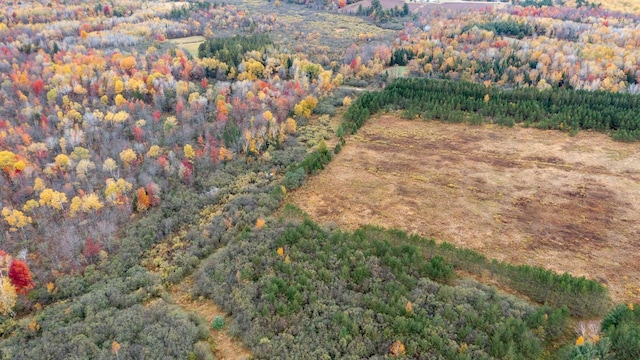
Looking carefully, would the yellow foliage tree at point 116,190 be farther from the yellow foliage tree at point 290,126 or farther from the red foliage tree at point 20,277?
the yellow foliage tree at point 290,126

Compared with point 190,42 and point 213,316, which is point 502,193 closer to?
point 213,316

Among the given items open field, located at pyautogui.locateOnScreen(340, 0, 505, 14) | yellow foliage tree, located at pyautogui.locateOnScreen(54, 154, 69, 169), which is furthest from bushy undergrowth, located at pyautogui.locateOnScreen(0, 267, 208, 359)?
open field, located at pyautogui.locateOnScreen(340, 0, 505, 14)

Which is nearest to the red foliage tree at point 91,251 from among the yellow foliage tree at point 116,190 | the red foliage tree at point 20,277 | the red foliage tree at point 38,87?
the red foliage tree at point 20,277

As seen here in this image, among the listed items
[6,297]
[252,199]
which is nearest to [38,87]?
[252,199]

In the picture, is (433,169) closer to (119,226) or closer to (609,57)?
(119,226)

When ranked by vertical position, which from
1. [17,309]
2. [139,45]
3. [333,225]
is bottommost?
[17,309]

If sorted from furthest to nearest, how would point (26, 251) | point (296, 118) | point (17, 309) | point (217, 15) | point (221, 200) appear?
1. point (217, 15)
2. point (296, 118)
3. point (221, 200)
4. point (26, 251)
5. point (17, 309)

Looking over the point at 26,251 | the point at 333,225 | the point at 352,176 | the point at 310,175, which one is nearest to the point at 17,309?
the point at 26,251
